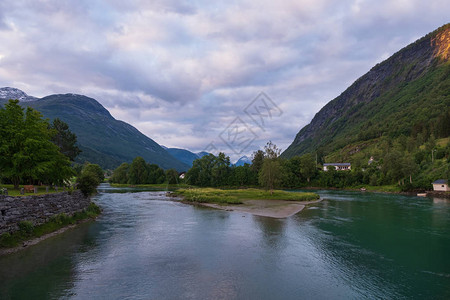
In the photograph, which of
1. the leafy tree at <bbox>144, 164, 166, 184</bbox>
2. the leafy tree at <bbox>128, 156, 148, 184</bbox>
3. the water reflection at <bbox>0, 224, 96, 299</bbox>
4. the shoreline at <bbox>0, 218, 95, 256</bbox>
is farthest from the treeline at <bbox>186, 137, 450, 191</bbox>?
the water reflection at <bbox>0, 224, 96, 299</bbox>

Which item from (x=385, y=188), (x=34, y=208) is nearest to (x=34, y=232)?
(x=34, y=208)

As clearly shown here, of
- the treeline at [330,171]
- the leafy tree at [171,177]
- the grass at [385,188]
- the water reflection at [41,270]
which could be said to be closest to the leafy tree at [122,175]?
the leafy tree at [171,177]

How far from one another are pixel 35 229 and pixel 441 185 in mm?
104533

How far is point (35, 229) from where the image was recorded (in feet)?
87.3

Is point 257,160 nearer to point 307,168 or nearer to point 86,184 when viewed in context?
point 307,168

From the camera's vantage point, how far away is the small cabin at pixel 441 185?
8175cm

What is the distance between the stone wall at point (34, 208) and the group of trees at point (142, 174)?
389ft

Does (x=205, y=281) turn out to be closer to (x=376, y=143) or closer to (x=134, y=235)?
(x=134, y=235)

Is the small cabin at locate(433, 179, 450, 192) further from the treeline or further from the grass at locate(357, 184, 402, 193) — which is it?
the grass at locate(357, 184, 402, 193)

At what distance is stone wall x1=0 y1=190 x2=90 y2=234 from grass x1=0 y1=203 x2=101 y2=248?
484mm

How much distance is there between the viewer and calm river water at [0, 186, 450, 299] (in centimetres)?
1593

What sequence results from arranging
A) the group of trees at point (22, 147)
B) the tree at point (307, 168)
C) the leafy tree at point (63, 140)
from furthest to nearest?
the tree at point (307, 168)
the leafy tree at point (63, 140)
the group of trees at point (22, 147)

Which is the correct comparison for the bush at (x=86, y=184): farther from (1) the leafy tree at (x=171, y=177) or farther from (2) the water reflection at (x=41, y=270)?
(1) the leafy tree at (x=171, y=177)

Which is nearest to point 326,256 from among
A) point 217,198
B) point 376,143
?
point 217,198
